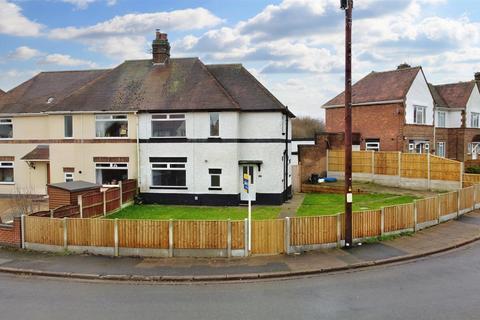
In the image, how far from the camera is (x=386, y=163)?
32031 millimetres

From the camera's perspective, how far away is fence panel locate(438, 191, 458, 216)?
807 inches

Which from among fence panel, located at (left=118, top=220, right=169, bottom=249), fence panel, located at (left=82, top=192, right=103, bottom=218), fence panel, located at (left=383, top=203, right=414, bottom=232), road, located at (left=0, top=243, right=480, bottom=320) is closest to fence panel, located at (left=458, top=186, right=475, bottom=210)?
fence panel, located at (left=383, top=203, right=414, bottom=232)

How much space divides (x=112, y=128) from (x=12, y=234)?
38.3ft

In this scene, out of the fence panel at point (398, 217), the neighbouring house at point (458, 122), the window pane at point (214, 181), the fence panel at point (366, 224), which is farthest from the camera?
the neighbouring house at point (458, 122)

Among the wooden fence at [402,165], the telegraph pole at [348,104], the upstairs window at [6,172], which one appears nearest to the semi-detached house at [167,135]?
the upstairs window at [6,172]

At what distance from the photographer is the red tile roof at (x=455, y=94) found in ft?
139

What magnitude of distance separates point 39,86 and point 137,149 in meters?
11.5

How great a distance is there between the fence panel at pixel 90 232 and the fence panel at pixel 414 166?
2223cm

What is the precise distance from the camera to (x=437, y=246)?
16516 mm

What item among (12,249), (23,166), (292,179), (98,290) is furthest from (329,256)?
(23,166)

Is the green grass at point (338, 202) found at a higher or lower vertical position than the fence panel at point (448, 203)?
lower

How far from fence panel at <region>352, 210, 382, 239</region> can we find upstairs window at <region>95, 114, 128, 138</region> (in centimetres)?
1574

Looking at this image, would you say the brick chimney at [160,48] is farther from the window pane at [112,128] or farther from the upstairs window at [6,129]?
the upstairs window at [6,129]

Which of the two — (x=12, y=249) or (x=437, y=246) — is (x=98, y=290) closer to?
(x=12, y=249)
